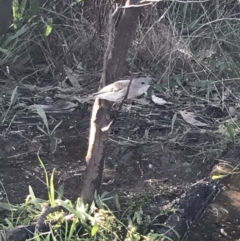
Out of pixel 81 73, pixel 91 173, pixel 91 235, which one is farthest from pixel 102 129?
pixel 81 73

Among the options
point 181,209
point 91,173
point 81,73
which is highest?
point 91,173

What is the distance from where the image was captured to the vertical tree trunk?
4.38 metres

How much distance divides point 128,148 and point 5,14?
4.86ft

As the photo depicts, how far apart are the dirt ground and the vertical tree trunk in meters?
0.42

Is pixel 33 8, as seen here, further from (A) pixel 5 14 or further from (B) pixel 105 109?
(B) pixel 105 109

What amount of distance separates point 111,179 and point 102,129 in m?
0.75

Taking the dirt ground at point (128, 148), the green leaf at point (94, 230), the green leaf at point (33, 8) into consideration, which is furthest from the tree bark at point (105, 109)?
the green leaf at point (33, 8)

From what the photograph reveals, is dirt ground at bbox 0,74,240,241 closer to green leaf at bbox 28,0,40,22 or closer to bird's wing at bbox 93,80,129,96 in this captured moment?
green leaf at bbox 28,0,40,22

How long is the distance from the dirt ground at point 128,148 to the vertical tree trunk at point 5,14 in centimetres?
42

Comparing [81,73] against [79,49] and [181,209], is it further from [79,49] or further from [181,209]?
[181,209]

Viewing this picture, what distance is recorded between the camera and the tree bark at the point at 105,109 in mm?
2516

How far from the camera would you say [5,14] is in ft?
14.4

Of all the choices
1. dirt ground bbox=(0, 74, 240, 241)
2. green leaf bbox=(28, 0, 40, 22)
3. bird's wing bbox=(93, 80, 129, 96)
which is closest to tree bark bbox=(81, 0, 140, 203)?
bird's wing bbox=(93, 80, 129, 96)

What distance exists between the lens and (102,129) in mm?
2596
